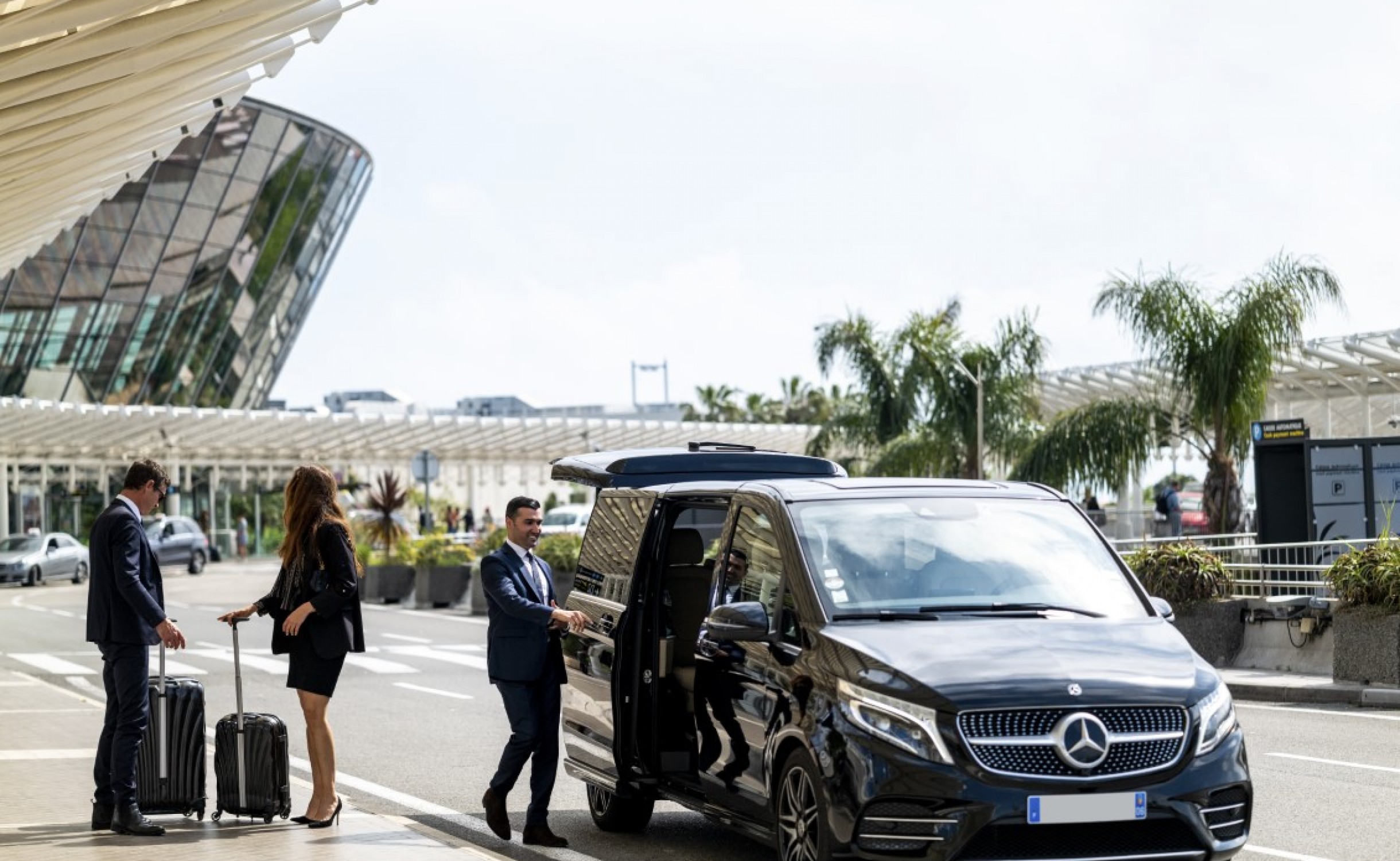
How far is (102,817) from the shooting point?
30.9 ft

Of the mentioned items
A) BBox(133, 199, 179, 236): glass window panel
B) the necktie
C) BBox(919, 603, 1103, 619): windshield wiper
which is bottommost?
BBox(919, 603, 1103, 619): windshield wiper

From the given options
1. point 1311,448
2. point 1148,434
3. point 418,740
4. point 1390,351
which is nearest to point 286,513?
point 418,740

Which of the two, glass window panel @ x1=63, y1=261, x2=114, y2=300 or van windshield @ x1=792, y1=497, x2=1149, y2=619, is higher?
glass window panel @ x1=63, y1=261, x2=114, y2=300

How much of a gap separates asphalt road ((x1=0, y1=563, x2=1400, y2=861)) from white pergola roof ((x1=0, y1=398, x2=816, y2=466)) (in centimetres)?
3017

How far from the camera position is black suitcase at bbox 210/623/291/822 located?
31.4 feet

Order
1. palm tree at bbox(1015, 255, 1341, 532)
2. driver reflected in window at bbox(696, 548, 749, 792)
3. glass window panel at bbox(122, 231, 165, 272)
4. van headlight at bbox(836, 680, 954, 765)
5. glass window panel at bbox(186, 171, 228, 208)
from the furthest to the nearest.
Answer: glass window panel at bbox(186, 171, 228, 208), glass window panel at bbox(122, 231, 165, 272), palm tree at bbox(1015, 255, 1341, 532), driver reflected in window at bbox(696, 548, 749, 792), van headlight at bbox(836, 680, 954, 765)

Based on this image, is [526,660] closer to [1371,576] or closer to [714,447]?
[714,447]

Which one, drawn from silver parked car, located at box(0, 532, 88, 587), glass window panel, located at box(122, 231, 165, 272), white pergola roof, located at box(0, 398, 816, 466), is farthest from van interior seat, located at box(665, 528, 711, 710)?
glass window panel, located at box(122, 231, 165, 272)

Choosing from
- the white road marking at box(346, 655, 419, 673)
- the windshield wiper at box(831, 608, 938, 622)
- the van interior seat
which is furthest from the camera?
the white road marking at box(346, 655, 419, 673)

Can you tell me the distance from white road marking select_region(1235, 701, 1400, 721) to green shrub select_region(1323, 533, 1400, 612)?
126 cm

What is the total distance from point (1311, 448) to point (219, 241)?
166ft

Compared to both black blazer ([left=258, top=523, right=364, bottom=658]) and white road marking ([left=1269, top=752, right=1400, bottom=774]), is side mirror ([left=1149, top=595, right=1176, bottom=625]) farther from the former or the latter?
white road marking ([left=1269, top=752, right=1400, bottom=774])

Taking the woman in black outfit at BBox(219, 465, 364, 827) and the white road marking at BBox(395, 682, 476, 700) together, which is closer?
the woman in black outfit at BBox(219, 465, 364, 827)

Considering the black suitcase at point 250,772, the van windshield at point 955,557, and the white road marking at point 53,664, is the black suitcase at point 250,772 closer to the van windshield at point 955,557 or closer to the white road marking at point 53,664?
the van windshield at point 955,557
